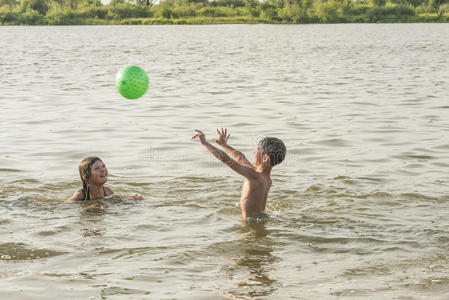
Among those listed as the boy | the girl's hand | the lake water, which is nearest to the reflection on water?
the lake water

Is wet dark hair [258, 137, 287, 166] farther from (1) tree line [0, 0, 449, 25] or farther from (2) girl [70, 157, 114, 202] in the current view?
(1) tree line [0, 0, 449, 25]

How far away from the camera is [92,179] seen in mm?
7305

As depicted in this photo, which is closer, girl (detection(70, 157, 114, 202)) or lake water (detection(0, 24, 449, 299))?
lake water (detection(0, 24, 449, 299))

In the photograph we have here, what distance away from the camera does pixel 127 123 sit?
12453 mm

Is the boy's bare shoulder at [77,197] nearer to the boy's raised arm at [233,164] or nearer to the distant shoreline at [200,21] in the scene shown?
the boy's raised arm at [233,164]

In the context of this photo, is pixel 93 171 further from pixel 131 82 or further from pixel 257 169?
pixel 257 169

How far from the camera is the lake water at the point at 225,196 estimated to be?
5055 mm

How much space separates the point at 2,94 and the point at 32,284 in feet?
42.0

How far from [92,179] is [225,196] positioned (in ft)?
5.39

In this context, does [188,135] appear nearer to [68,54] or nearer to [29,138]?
[29,138]

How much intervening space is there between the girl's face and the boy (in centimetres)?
151

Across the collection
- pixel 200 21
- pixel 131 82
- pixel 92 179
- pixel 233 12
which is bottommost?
pixel 92 179

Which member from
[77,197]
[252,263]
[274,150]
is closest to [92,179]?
[77,197]

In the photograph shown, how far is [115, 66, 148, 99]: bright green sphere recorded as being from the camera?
7.80 metres
